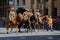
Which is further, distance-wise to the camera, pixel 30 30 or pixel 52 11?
pixel 52 11

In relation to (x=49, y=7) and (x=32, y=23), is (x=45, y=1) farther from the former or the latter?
(x=32, y=23)

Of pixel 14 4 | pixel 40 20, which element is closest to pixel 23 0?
pixel 14 4

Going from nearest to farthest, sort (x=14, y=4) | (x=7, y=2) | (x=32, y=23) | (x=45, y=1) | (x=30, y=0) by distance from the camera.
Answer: (x=32, y=23), (x=45, y=1), (x=30, y=0), (x=14, y=4), (x=7, y=2)

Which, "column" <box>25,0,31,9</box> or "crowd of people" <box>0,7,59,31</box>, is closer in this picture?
"crowd of people" <box>0,7,59,31</box>

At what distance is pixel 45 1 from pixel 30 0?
30.2 feet

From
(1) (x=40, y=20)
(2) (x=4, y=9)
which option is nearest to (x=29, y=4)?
(2) (x=4, y=9)

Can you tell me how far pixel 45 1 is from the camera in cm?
5041

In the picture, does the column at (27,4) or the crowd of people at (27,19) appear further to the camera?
the column at (27,4)

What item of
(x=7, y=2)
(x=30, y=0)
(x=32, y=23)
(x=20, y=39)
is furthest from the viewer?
(x=7, y=2)

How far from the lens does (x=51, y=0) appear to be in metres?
53.3

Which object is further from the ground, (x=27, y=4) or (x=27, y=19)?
(x=27, y=4)

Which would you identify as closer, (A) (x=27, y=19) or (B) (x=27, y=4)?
(A) (x=27, y=19)

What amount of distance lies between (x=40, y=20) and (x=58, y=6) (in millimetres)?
25805

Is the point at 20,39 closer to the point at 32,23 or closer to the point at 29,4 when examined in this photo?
the point at 32,23
